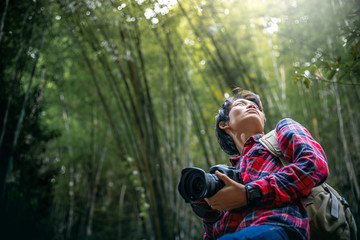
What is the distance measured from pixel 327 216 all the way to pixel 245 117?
1.52 ft

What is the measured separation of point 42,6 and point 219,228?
97.5 inches

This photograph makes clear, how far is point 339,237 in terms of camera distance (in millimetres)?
863

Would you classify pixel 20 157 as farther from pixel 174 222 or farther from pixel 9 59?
pixel 174 222

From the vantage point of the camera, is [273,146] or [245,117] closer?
[273,146]

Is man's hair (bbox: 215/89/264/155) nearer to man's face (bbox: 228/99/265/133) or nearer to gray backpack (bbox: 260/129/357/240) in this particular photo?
man's face (bbox: 228/99/265/133)

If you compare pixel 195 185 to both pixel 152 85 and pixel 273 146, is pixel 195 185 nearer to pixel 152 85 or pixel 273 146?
pixel 273 146

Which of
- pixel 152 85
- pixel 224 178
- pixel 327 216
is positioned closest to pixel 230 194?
pixel 224 178

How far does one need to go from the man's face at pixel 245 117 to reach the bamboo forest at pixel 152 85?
285mm

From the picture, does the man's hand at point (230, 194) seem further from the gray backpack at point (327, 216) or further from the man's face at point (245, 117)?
the man's face at point (245, 117)

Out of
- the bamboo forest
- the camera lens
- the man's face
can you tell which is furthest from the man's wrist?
the bamboo forest

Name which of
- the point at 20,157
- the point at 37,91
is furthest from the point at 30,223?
the point at 37,91

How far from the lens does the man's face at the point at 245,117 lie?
116 cm

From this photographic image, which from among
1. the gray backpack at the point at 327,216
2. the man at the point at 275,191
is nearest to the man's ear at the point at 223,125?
the man at the point at 275,191

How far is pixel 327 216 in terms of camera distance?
2.87ft
